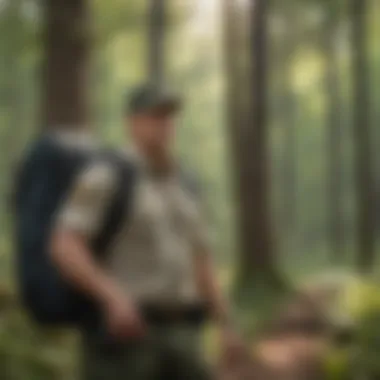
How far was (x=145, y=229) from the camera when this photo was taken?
1715mm

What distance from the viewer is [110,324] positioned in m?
1.71

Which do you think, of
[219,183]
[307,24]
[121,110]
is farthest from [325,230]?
[121,110]

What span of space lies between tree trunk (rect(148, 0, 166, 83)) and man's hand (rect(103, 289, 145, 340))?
0.55 m

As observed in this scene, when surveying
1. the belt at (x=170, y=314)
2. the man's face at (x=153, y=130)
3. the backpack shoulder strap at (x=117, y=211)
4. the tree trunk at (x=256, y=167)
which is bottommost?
the belt at (x=170, y=314)

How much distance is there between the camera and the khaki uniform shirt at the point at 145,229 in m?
1.70

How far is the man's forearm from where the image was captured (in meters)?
1.69

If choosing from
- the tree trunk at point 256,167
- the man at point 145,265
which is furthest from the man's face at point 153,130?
the tree trunk at point 256,167

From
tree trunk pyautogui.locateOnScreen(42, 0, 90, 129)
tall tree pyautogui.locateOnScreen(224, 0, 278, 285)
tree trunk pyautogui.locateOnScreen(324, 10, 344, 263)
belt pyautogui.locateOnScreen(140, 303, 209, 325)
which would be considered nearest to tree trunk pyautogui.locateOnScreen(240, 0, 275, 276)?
tall tree pyautogui.locateOnScreen(224, 0, 278, 285)

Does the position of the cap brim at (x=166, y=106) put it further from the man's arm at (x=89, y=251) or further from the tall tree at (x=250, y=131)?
the tall tree at (x=250, y=131)

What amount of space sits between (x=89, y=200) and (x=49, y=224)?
0.30 ft

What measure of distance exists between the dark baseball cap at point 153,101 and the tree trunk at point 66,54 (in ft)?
0.58

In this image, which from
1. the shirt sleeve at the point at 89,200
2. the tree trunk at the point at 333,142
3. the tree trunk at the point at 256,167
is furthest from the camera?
the tree trunk at the point at 333,142

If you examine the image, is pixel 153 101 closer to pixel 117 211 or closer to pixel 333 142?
pixel 117 211

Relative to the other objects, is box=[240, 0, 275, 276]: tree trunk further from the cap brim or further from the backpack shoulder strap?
the backpack shoulder strap
